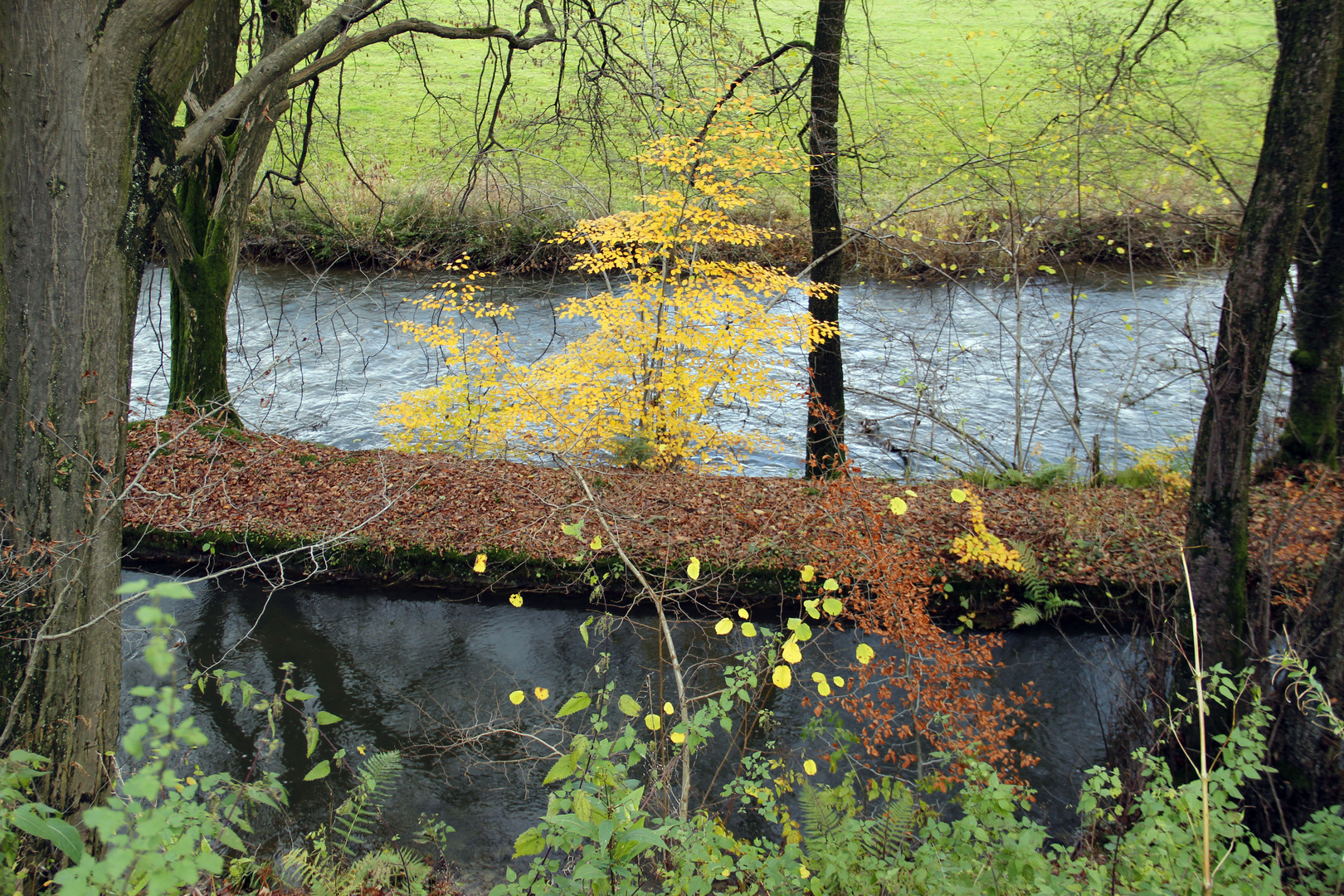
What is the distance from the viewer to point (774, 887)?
2.97 metres

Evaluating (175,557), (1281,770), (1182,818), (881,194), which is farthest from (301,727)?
(881,194)

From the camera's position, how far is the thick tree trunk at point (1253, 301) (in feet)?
14.9

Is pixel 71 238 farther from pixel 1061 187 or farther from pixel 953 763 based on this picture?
pixel 1061 187

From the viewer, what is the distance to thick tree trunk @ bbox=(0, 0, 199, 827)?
3.58 metres

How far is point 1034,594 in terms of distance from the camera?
285 inches

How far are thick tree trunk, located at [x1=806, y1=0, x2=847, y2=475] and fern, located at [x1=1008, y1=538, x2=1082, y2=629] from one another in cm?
208

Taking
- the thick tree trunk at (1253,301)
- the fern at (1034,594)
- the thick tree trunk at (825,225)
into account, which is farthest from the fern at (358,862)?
the thick tree trunk at (825,225)

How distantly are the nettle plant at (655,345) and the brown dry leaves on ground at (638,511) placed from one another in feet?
2.58

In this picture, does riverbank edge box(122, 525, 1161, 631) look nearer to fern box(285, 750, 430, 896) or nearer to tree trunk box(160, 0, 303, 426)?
tree trunk box(160, 0, 303, 426)

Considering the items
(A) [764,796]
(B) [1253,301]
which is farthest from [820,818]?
(B) [1253,301]

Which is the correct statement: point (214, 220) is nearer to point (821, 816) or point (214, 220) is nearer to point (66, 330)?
point (66, 330)

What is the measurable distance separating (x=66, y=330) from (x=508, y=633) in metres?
4.61

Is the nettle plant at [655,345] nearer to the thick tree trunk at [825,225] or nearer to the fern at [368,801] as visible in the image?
the thick tree trunk at [825,225]

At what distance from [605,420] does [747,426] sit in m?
2.92
